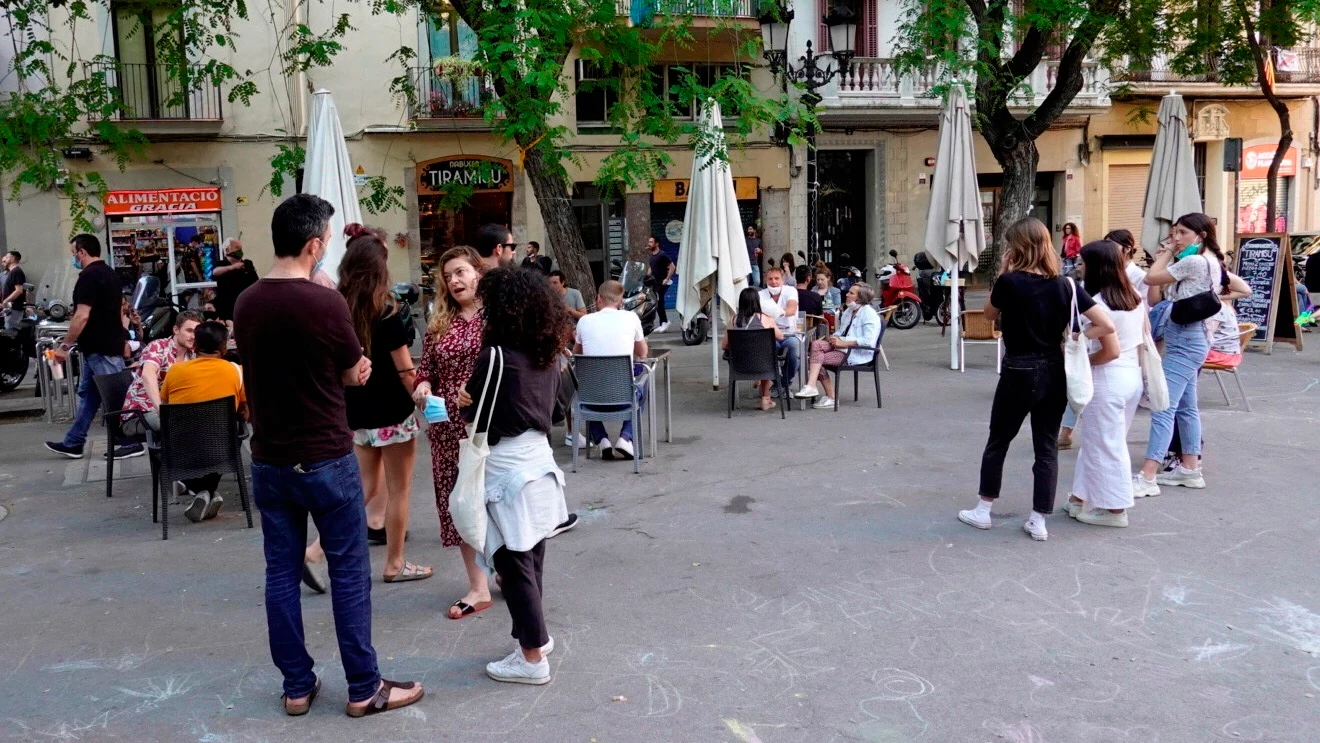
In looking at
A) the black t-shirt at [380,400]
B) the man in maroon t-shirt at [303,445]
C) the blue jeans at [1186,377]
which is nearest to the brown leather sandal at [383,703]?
the man in maroon t-shirt at [303,445]

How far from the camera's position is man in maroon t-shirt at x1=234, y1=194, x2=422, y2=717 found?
3918 millimetres

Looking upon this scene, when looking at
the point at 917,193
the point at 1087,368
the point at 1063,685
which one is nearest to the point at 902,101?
the point at 917,193

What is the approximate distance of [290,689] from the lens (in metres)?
4.16

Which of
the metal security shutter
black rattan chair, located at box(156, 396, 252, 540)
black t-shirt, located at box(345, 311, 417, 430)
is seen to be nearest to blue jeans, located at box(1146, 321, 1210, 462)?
black t-shirt, located at box(345, 311, 417, 430)

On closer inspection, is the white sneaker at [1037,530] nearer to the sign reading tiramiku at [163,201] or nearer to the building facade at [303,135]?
the building facade at [303,135]

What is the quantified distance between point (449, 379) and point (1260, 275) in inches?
452

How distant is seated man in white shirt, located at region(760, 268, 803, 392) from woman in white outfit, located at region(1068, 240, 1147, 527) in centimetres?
424

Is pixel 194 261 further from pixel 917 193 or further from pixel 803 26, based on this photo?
pixel 917 193

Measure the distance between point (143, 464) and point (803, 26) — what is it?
18.5 m

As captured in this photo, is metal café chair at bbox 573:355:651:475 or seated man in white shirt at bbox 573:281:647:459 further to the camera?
seated man in white shirt at bbox 573:281:647:459

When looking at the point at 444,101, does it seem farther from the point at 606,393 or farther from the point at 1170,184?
the point at 606,393

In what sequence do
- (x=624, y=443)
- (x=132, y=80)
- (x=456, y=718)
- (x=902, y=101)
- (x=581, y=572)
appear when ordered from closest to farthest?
(x=456, y=718)
(x=581, y=572)
(x=624, y=443)
(x=132, y=80)
(x=902, y=101)

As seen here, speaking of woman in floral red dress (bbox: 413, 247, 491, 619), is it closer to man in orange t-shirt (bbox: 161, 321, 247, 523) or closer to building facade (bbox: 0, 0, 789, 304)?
man in orange t-shirt (bbox: 161, 321, 247, 523)

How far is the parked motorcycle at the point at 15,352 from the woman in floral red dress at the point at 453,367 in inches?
383
